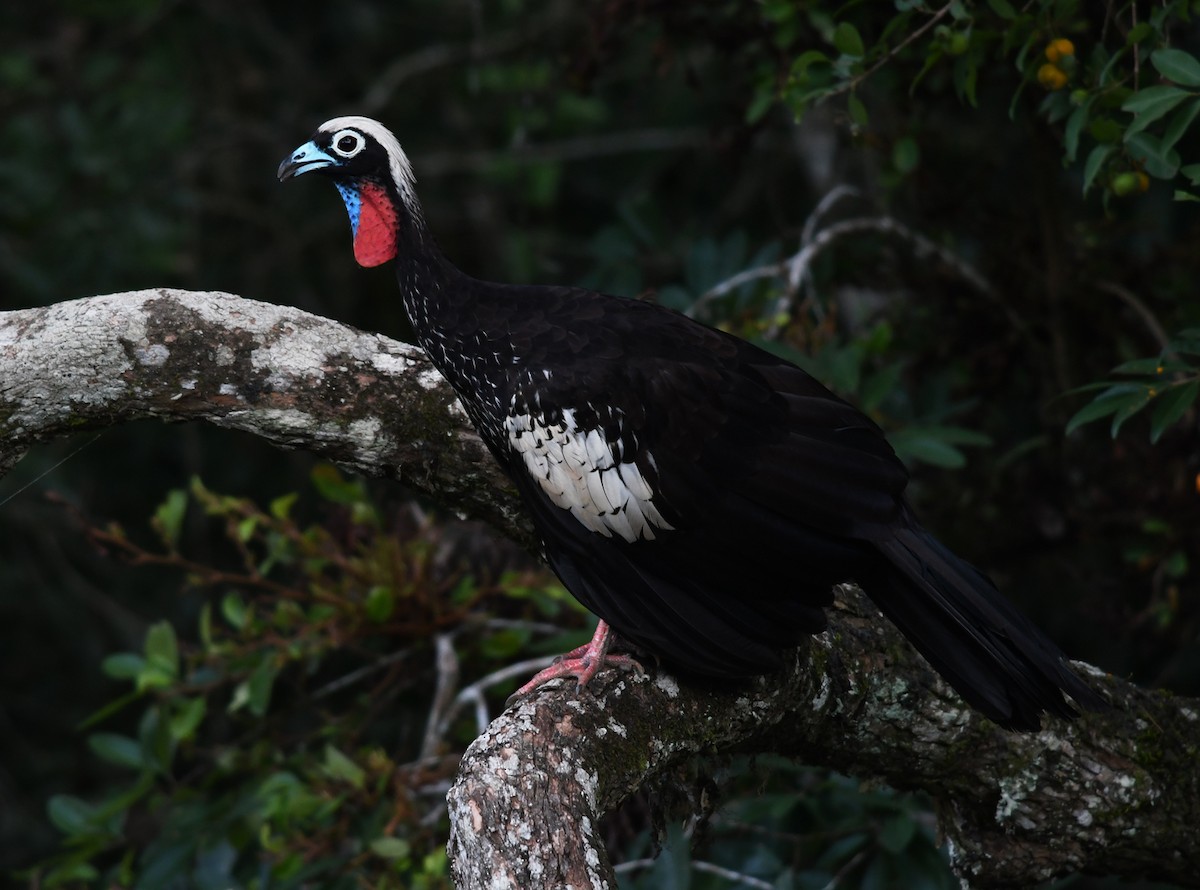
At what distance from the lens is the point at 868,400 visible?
11.7 feet

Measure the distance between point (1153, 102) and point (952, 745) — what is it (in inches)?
53.6

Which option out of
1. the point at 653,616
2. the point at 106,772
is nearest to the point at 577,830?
the point at 653,616

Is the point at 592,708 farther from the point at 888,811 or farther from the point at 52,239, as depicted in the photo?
the point at 52,239

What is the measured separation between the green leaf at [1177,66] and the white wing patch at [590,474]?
1.26 metres

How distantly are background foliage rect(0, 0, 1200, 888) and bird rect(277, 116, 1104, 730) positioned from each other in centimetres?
41

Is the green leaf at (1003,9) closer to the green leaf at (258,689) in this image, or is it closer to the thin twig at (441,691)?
the thin twig at (441,691)

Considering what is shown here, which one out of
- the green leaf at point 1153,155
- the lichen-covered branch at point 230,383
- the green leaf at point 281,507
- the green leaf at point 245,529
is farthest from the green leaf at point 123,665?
the green leaf at point 1153,155

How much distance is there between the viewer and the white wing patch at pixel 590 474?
8.91 feet

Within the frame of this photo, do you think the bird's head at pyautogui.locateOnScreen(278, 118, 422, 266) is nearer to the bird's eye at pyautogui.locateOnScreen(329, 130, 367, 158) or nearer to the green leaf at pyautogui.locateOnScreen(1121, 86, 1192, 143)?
the bird's eye at pyautogui.locateOnScreen(329, 130, 367, 158)

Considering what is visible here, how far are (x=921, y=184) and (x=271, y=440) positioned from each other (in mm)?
2407

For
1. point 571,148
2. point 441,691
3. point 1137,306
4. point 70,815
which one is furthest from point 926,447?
point 571,148

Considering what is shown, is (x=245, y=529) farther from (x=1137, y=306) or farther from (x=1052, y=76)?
(x=1137, y=306)

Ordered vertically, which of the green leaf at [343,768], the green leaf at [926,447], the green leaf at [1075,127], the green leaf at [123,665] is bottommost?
the green leaf at [343,768]

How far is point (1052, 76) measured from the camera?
291 cm
